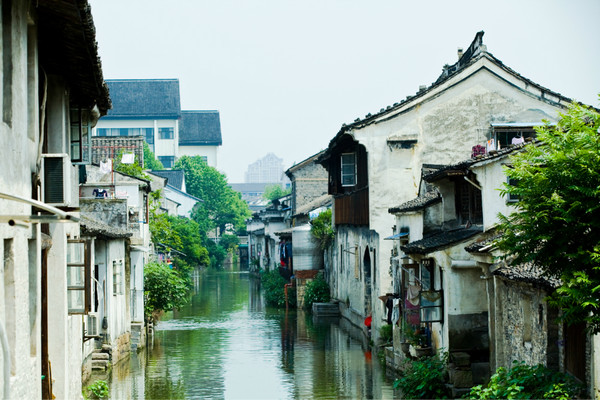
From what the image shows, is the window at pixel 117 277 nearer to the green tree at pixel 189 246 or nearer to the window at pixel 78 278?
the window at pixel 78 278

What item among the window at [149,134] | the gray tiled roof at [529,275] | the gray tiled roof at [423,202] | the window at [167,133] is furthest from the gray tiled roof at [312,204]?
the window at [167,133]

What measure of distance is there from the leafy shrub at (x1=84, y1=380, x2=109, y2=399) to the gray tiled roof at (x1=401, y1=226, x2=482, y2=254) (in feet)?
24.9

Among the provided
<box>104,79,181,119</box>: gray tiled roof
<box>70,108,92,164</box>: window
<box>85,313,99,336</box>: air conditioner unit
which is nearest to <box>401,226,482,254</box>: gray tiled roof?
<box>70,108,92,164</box>: window

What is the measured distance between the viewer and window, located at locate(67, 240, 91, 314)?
42.6 feet

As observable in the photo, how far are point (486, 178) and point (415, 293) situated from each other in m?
4.17

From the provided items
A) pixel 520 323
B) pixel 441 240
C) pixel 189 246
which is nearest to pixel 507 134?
pixel 441 240

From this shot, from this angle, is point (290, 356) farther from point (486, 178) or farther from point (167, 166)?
point (167, 166)

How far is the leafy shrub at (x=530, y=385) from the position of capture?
11.8 meters

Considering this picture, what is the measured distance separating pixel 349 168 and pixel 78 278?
1749 cm

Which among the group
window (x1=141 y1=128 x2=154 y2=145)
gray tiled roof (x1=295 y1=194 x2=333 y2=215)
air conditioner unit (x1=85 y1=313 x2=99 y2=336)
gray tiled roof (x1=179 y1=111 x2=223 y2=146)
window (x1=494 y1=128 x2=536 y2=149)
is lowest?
air conditioner unit (x1=85 y1=313 x2=99 y2=336)

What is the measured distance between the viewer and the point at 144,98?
97.2 meters

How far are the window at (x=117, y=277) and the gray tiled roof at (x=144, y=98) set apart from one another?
70974 millimetres

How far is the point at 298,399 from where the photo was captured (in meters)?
19.6

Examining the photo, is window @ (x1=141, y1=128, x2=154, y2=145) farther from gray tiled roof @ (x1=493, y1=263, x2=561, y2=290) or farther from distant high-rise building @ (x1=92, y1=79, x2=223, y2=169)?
gray tiled roof @ (x1=493, y1=263, x2=561, y2=290)
